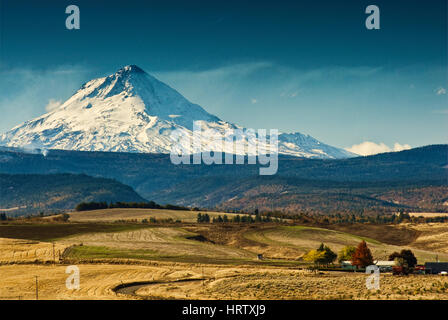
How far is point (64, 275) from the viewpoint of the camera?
132 meters

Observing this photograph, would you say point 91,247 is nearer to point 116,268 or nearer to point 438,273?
point 116,268

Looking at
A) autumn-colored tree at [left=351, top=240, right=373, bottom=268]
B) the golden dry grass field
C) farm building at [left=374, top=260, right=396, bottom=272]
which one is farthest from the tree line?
the golden dry grass field

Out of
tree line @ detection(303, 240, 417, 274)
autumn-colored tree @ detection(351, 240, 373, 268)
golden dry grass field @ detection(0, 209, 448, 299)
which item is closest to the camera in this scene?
golden dry grass field @ detection(0, 209, 448, 299)

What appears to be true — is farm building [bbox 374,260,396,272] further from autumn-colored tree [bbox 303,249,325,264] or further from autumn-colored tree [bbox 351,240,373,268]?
autumn-colored tree [bbox 303,249,325,264]

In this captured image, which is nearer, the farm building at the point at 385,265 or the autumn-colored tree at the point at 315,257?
the farm building at the point at 385,265

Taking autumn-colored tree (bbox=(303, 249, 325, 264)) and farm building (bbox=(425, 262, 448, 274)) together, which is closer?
farm building (bbox=(425, 262, 448, 274))

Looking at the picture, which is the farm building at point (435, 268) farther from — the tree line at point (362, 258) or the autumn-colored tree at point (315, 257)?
the autumn-colored tree at point (315, 257)

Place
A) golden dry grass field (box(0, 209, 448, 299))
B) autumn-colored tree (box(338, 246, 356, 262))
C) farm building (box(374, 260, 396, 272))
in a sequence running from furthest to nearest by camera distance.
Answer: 1. autumn-colored tree (box(338, 246, 356, 262))
2. farm building (box(374, 260, 396, 272))
3. golden dry grass field (box(0, 209, 448, 299))

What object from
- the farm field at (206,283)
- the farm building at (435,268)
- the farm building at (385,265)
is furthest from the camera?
the farm building at (385,265)

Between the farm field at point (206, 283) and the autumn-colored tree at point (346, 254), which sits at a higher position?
the farm field at point (206, 283)

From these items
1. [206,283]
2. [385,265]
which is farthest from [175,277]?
[385,265]

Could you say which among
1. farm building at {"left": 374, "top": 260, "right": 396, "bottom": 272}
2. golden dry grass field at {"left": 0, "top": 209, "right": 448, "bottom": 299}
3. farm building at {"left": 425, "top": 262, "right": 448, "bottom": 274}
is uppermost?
golden dry grass field at {"left": 0, "top": 209, "right": 448, "bottom": 299}

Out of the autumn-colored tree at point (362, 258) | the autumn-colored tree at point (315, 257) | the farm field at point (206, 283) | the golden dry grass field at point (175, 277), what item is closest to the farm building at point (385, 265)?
the autumn-colored tree at point (362, 258)
